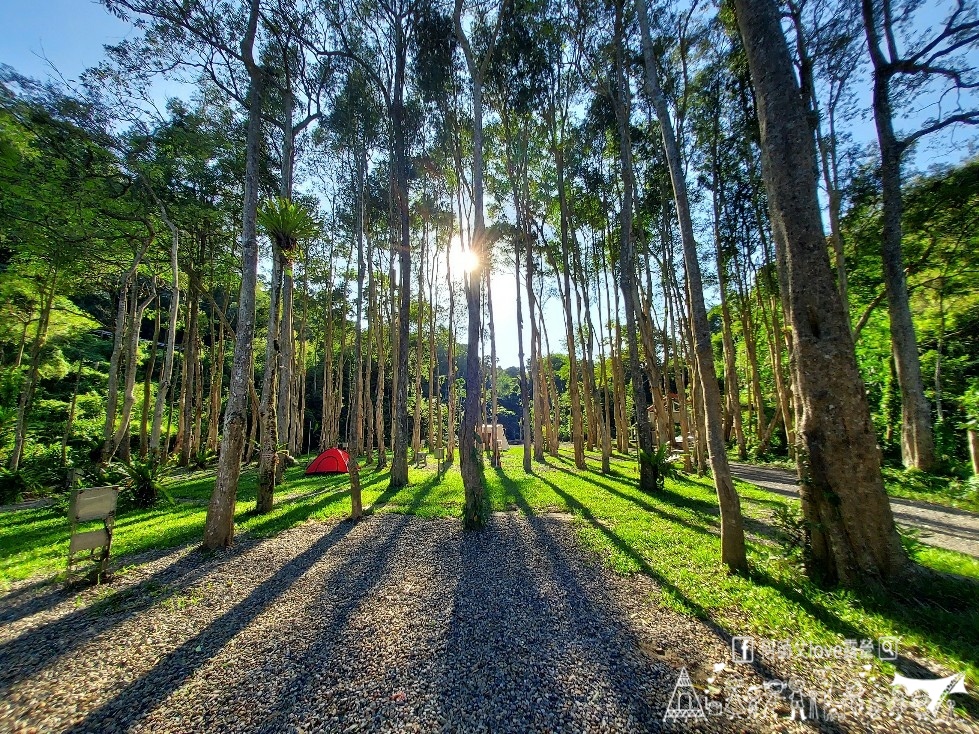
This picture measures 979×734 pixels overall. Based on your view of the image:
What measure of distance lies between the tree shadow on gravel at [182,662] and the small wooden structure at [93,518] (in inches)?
69.3

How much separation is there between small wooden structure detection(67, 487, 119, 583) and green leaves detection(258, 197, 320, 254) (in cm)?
394

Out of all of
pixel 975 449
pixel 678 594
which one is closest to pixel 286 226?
pixel 678 594

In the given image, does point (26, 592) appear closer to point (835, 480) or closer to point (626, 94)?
point (835, 480)

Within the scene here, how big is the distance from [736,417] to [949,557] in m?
11.1

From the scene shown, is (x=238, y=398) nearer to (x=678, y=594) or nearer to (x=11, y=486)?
(x=678, y=594)

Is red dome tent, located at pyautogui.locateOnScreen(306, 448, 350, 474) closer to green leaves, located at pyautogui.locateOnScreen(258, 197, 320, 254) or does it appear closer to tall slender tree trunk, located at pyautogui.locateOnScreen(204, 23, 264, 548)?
tall slender tree trunk, located at pyautogui.locateOnScreen(204, 23, 264, 548)

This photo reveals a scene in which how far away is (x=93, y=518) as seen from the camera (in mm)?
3828

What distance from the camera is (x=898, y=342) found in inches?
348

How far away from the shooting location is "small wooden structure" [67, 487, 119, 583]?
12.2 feet

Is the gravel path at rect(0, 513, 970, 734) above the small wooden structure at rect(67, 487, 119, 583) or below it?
below

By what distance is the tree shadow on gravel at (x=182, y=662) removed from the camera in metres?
2.16

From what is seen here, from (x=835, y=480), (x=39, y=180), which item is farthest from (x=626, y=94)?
(x=39, y=180)

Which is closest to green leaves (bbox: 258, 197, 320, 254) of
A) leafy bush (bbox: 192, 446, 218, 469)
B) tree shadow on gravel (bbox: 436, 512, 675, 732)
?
tree shadow on gravel (bbox: 436, 512, 675, 732)

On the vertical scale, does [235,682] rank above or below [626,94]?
below
